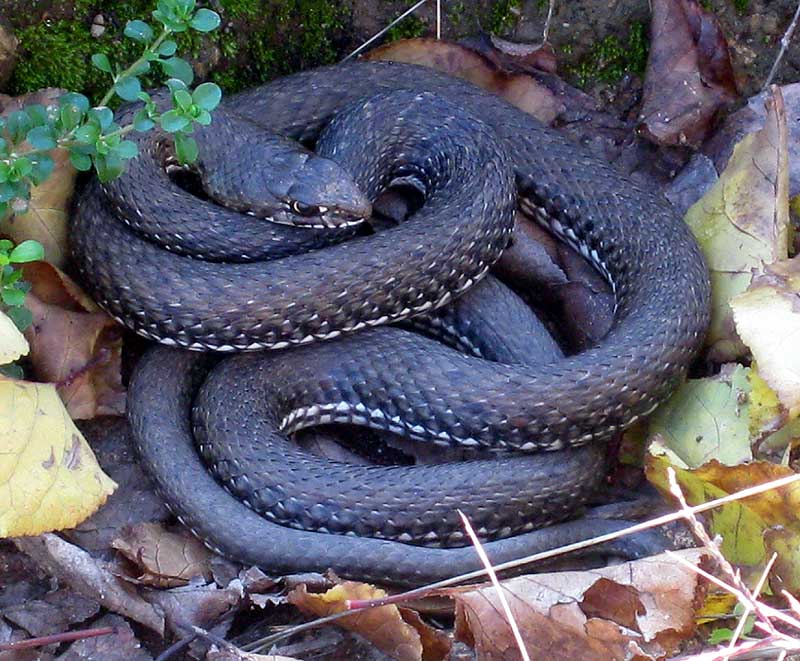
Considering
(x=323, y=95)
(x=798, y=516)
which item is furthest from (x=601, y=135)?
(x=798, y=516)

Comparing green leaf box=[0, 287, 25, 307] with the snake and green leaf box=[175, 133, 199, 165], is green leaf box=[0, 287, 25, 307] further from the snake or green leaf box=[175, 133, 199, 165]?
green leaf box=[175, 133, 199, 165]

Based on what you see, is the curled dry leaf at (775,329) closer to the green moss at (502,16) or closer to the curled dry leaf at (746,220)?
the curled dry leaf at (746,220)

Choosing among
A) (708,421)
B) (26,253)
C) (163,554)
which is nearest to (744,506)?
(708,421)

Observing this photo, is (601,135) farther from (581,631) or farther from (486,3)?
(581,631)

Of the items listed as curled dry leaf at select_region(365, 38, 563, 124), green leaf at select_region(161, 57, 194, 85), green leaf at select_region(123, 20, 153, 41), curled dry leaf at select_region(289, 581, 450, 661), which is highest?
green leaf at select_region(123, 20, 153, 41)

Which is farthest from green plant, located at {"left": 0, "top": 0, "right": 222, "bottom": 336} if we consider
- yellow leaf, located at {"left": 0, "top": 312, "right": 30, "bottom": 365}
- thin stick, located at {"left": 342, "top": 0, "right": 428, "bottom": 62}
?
thin stick, located at {"left": 342, "top": 0, "right": 428, "bottom": 62}

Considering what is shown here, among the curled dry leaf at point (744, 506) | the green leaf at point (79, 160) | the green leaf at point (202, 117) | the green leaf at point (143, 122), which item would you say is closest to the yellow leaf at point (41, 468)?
the green leaf at point (79, 160)
